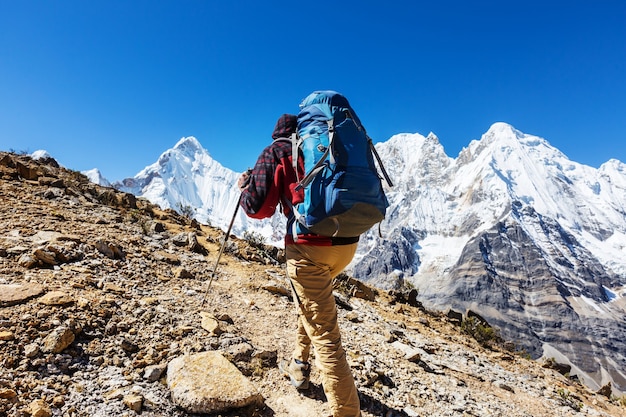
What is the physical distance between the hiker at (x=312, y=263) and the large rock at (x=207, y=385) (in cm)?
74

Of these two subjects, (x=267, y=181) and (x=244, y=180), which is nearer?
(x=267, y=181)

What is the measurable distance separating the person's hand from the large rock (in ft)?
5.36

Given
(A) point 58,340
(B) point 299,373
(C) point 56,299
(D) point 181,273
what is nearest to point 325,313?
(B) point 299,373

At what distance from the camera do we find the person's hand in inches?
122

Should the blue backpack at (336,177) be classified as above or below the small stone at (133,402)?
above

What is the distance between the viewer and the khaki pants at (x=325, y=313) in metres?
2.77

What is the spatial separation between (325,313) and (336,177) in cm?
117

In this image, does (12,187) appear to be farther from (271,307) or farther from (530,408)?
(530,408)

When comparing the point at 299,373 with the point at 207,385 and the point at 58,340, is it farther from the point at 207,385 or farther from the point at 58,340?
the point at 58,340

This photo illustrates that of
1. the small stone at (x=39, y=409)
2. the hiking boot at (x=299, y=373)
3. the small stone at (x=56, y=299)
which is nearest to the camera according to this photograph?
the small stone at (x=39, y=409)

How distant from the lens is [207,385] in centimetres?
296

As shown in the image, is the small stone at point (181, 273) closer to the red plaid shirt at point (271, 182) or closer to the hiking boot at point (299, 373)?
the hiking boot at point (299, 373)

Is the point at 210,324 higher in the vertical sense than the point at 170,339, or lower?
higher

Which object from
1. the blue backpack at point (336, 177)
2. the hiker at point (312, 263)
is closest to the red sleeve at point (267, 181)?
the hiker at point (312, 263)
